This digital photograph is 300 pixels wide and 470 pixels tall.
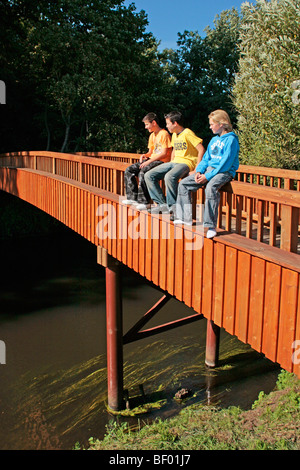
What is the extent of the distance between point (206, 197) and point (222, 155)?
486 mm

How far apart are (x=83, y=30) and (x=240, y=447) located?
2161 centimetres

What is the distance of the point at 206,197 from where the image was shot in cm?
520

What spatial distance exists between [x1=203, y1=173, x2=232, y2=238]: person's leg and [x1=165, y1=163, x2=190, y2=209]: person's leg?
827 millimetres

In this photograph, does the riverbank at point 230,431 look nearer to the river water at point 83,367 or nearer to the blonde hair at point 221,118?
the river water at point 83,367

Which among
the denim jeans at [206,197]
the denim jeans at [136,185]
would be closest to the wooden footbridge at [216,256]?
the denim jeans at [206,197]

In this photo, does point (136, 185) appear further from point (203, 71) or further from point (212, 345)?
point (203, 71)

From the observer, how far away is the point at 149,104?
84.1 feet

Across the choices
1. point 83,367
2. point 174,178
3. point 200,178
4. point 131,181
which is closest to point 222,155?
point 200,178

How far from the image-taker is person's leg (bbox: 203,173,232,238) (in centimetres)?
507

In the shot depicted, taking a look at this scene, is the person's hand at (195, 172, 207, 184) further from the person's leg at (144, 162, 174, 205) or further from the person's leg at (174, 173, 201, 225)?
the person's leg at (144, 162, 174, 205)

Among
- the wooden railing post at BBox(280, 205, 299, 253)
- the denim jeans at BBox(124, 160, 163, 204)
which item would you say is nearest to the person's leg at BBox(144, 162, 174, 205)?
the denim jeans at BBox(124, 160, 163, 204)

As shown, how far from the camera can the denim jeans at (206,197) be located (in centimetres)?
508

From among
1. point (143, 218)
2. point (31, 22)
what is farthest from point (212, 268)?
point (31, 22)

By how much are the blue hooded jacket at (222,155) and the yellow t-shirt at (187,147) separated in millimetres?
618
